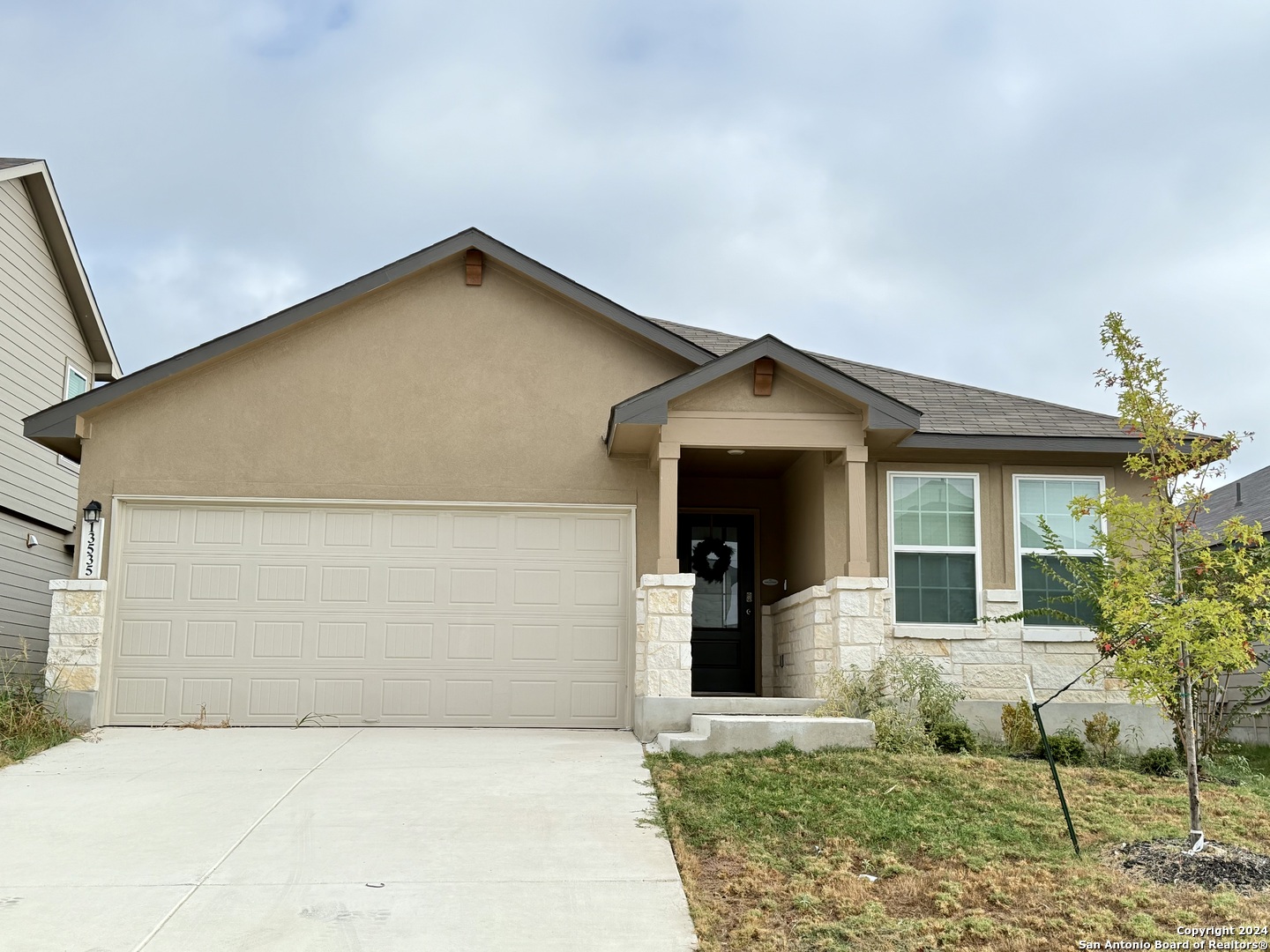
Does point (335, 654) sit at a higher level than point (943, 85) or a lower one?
lower

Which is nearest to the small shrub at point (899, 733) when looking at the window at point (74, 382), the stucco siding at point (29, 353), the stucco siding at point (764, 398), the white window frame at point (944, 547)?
the white window frame at point (944, 547)

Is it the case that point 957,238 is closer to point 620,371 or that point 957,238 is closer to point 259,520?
point 620,371

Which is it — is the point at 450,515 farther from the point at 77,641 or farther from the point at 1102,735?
the point at 1102,735

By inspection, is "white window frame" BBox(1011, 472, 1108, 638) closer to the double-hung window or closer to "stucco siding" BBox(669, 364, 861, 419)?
"stucco siding" BBox(669, 364, 861, 419)

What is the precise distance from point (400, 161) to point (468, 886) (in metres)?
17.9

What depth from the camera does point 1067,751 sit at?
30.5ft

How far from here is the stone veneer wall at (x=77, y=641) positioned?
10.5 meters

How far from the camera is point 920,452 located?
11.3m

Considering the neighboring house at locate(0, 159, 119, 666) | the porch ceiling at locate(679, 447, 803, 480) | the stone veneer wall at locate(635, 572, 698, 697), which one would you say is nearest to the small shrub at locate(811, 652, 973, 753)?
the stone veneer wall at locate(635, 572, 698, 697)

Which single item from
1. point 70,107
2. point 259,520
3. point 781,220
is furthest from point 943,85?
point 70,107

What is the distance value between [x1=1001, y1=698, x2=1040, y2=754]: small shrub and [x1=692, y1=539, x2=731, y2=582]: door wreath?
4.28 meters

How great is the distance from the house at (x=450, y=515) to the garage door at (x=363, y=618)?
22 mm

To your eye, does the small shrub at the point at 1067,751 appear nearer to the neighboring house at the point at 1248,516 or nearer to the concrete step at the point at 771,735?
the concrete step at the point at 771,735

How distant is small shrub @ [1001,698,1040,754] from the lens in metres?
9.57
